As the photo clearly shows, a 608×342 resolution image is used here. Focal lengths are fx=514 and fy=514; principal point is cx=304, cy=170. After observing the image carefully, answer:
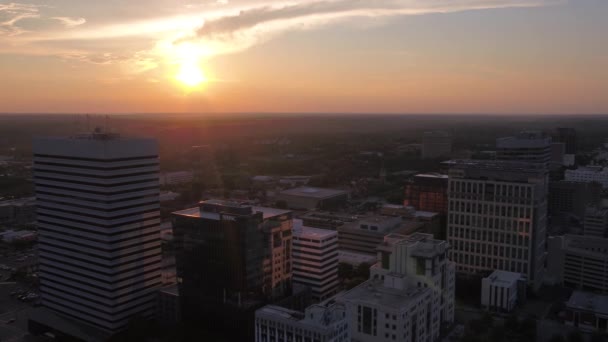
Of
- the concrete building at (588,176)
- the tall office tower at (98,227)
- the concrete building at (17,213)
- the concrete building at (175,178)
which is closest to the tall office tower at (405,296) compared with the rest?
the tall office tower at (98,227)

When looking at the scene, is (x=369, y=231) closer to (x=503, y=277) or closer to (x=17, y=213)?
(x=503, y=277)

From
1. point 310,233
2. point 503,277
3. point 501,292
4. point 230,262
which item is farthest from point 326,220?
point 230,262

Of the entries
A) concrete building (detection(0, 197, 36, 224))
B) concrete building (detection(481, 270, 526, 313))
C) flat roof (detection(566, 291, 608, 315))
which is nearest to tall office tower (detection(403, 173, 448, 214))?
concrete building (detection(481, 270, 526, 313))

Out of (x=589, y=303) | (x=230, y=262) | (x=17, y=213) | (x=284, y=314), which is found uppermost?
(x=230, y=262)

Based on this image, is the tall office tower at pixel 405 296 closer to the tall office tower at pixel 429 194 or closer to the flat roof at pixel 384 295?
the flat roof at pixel 384 295

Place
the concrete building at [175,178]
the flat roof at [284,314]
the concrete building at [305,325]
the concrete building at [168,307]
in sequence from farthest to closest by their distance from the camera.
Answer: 1. the concrete building at [175,178]
2. the concrete building at [168,307]
3. the flat roof at [284,314]
4. the concrete building at [305,325]

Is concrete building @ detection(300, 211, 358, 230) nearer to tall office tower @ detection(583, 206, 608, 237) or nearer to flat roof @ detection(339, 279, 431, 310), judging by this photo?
tall office tower @ detection(583, 206, 608, 237)
